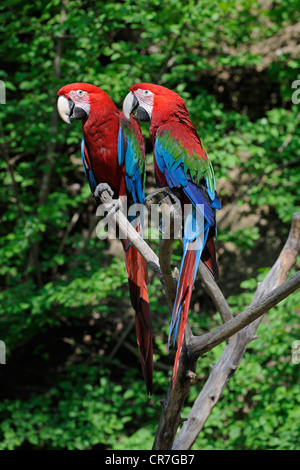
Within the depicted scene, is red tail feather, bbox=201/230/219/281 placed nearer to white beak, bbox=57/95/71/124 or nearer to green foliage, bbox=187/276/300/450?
white beak, bbox=57/95/71/124

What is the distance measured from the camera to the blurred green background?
8.16 ft

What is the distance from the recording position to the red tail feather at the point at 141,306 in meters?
1.39

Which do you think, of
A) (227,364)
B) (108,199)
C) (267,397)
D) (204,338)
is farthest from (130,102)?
(267,397)

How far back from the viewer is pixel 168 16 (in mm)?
2576

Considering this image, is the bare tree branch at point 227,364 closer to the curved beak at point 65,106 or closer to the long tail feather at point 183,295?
the long tail feather at point 183,295

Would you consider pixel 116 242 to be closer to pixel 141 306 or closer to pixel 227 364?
pixel 227 364

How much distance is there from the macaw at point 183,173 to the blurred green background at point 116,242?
95 cm

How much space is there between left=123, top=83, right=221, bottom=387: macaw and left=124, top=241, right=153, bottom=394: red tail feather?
9cm

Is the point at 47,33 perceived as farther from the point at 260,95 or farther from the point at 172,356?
the point at 172,356

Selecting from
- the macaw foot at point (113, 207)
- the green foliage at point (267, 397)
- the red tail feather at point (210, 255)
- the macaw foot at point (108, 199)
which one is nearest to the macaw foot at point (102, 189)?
the macaw foot at point (108, 199)

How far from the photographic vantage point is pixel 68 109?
1509 millimetres

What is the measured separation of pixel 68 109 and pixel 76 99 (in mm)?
37

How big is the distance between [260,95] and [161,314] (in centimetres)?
156

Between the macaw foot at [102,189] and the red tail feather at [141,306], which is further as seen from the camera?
the macaw foot at [102,189]
